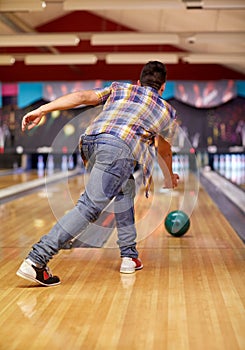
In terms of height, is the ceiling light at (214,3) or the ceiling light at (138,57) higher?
the ceiling light at (214,3)

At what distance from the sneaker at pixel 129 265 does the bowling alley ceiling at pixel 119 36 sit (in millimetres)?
4306

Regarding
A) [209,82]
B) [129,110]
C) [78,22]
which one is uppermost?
[78,22]

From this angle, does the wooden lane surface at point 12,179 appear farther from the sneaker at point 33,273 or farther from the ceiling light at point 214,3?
the sneaker at point 33,273

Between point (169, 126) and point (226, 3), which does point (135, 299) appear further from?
point (226, 3)

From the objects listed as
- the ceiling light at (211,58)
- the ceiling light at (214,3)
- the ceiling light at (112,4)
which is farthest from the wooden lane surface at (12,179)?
the ceiling light at (214,3)

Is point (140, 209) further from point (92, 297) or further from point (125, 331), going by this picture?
point (125, 331)

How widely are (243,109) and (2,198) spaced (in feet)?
29.9

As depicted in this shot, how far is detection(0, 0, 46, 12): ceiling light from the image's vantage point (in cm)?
711

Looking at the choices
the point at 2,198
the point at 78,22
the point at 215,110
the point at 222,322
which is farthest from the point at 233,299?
the point at 215,110

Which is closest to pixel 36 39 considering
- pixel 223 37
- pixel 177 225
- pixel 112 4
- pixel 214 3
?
pixel 112 4

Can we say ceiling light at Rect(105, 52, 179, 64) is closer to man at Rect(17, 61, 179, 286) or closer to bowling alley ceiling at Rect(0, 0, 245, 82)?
bowling alley ceiling at Rect(0, 0, 245, 82)

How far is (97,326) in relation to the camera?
218 centimetres

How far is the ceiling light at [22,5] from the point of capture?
711 cm

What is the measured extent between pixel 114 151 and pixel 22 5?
481cm
